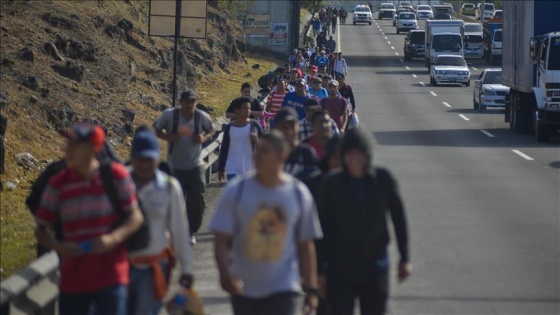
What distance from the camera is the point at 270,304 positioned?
7.02 meters

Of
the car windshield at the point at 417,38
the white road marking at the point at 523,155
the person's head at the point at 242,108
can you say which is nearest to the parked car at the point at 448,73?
the car windshield at the point at 417,38

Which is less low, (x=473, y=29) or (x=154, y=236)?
(x=473, y=29)

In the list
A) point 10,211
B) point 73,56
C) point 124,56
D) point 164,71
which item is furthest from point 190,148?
point 164,71

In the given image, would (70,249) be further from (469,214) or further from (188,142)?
(469,214)

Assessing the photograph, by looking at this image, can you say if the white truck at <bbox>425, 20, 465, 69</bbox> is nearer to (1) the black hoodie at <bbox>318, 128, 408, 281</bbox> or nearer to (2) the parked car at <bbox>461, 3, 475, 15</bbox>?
(1) the black hoodie at <bbox>318, 128, 408, 281</bbox>

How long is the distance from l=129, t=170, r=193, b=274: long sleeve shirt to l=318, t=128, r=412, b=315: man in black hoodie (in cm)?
91

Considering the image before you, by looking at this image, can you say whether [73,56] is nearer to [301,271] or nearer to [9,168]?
[9,168]

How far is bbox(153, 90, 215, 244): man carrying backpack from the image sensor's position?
13414 mm

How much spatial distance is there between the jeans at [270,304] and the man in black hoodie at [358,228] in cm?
70

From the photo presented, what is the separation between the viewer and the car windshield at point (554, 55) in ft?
92.3

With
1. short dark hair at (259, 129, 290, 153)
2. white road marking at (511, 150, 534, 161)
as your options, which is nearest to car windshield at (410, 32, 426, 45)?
white road marking at (511, 150, 534, 161)

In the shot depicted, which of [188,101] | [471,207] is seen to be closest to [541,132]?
[471,207]

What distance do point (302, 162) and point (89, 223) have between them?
10.6 ft

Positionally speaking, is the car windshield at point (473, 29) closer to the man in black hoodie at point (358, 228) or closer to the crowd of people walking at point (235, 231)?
the crowd of people walking at point (235, 231)
